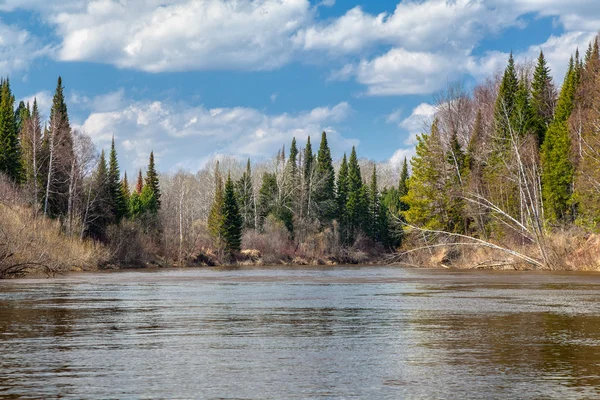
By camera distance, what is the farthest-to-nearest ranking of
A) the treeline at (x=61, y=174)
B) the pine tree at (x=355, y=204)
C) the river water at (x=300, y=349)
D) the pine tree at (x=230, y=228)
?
the pine tree at (x=355, y=204) < the pine tree at (x=230, y=228) < the treeline at (x=61, y=174) < the river water at (x=300, y=349)

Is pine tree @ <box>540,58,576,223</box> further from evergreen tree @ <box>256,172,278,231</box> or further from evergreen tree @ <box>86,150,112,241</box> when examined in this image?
evergreen tree @ <box>256,172,278,231</box>

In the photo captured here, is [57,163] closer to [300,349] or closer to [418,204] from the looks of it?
[418,204]

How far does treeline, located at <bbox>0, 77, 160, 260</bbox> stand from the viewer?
76562 millimetres

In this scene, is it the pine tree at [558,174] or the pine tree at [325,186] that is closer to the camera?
the pine tree at [558,174]

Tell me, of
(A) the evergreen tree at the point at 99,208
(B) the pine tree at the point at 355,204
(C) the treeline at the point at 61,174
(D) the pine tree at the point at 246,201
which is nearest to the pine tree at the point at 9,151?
(C) the treeline at the point at 61,174

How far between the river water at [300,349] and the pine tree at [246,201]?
305 feet

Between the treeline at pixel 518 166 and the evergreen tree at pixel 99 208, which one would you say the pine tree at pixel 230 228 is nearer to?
the evergreen tree at pixel 99 208

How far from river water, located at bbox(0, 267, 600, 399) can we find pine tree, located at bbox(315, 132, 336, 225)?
9691 centimetres

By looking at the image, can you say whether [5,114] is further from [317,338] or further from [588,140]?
[317,338]

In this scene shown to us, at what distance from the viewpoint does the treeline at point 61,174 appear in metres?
76.6

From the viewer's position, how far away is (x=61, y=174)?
82.1m

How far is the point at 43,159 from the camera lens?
81062 mm

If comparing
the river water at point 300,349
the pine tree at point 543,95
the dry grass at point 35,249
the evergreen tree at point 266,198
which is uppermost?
the pine tree at point 543,95

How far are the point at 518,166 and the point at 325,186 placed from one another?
65885 mm
